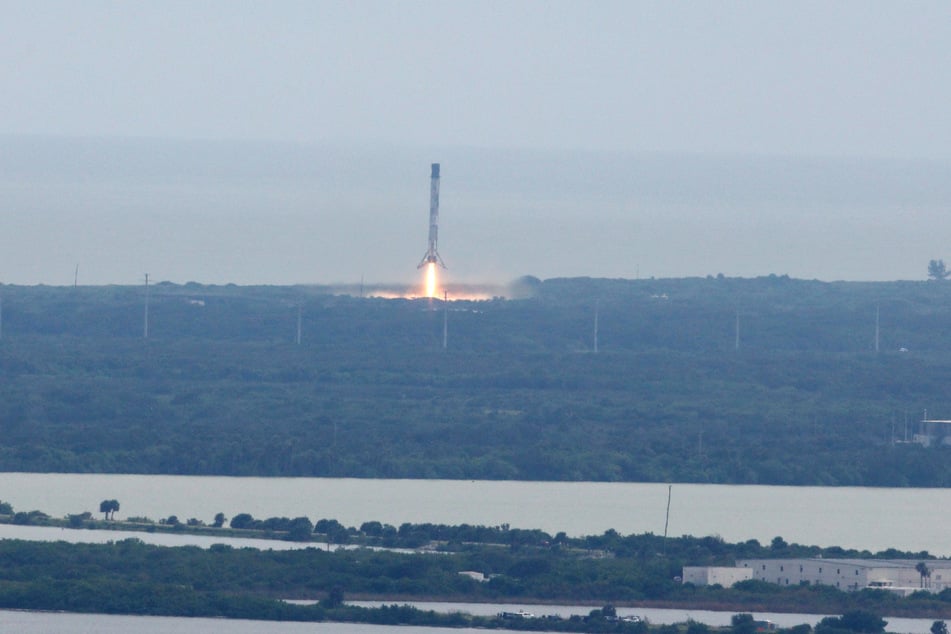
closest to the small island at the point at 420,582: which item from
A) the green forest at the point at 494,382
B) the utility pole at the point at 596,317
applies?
the green forest at the point at 494,382

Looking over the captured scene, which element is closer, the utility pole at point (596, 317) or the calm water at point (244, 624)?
the calm water at point (244, 624)

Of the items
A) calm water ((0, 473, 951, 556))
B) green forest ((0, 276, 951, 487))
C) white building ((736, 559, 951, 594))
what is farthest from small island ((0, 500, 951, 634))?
green forest ((0, 276, 951, 487))

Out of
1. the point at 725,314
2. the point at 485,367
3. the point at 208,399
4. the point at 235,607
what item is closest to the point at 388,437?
the point at 208,399

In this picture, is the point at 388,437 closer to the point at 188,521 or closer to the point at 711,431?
the point at 711,431

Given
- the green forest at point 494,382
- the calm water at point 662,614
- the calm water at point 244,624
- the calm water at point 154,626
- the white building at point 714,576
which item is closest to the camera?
the calm water at point 154,626

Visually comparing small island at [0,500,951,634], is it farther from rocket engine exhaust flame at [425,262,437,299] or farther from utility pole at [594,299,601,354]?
rocket engine exhaust flame at [425,262,437,299]

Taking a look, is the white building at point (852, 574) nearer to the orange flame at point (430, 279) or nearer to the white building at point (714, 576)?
the white building at point (714, 576)
